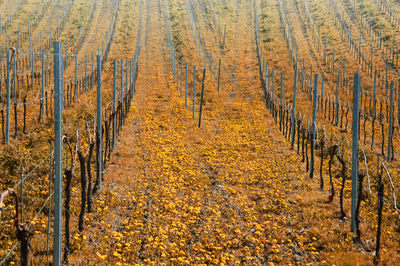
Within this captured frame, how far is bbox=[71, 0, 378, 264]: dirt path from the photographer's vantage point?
7.44m

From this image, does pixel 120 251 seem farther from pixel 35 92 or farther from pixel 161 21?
pixel 161 21

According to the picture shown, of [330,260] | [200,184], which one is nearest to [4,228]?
[200,184]

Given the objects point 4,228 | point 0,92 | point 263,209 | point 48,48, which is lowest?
point 263,209

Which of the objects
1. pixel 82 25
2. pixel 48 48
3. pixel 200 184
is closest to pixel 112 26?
pixel 82 25

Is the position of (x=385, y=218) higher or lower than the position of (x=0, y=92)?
lower

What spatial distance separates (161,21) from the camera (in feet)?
193

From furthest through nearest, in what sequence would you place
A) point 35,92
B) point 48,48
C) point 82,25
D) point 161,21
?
1. point 161,21
2. point 82,25
3. point 48,48
4. point 35,92

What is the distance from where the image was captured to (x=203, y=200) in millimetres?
10773

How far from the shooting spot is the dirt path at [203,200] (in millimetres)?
7438

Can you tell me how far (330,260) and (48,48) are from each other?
44427 millimetres

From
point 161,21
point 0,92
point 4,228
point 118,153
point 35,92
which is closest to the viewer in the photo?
point 4,228

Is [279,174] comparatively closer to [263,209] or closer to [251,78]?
[263,209]

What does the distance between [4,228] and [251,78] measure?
32858 mm

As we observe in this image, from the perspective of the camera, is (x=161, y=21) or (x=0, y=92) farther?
(x=161, y=21)
